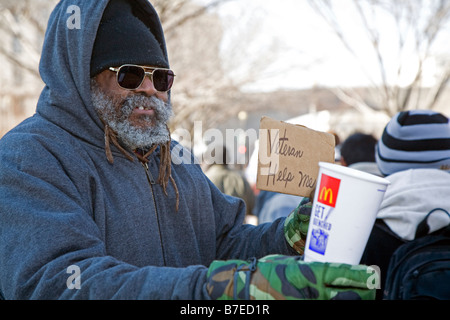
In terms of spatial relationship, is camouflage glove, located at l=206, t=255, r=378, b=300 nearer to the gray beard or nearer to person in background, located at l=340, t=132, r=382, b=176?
the gray beard

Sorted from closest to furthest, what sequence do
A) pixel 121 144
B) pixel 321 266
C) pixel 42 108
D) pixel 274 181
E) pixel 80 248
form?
pixel 321 266, pixel 80 248, pixel 274 181, pixel 42 108, pixel 121 144

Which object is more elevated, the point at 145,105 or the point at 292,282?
the point at 145,105

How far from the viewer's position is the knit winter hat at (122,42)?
6.89ft

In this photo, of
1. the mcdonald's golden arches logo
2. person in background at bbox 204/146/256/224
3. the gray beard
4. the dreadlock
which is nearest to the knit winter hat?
the gray beard

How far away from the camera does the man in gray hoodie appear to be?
1.34m

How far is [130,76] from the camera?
6.93ft

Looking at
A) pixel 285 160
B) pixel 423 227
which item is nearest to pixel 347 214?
pixel 285 160

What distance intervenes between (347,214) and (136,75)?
3.98 ft

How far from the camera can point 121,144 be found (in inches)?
82.7

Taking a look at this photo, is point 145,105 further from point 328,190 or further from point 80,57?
point 328,190
